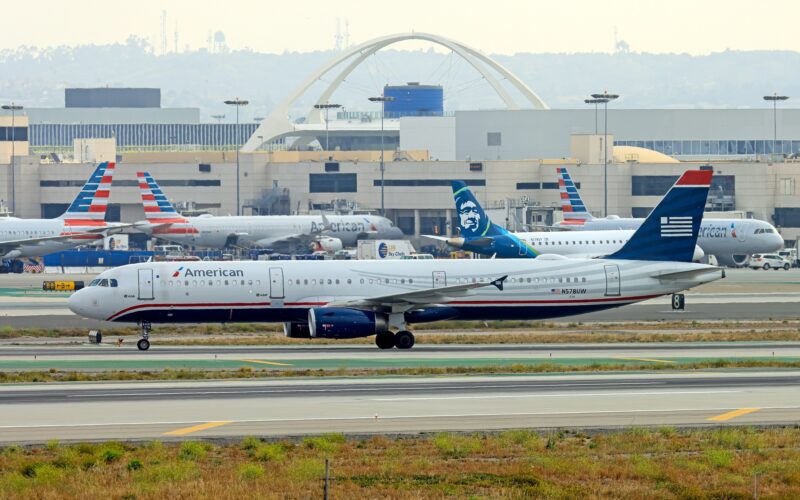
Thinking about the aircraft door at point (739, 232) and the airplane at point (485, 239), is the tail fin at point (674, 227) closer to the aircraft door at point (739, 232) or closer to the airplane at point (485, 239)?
the airplane at point (485, 239)

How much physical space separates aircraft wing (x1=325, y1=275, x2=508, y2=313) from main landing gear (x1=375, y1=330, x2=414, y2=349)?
1011mm

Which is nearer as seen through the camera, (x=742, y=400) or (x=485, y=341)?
(x=742, y=400)

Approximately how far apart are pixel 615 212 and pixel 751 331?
9814 cm

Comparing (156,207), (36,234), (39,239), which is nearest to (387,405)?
(39,239)

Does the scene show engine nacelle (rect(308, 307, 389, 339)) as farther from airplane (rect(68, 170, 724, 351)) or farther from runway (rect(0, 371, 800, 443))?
runway (rect(0, 371, 800, 443))

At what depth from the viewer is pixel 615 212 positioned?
165 metres

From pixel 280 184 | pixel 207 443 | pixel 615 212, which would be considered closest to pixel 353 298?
pixel 207 443

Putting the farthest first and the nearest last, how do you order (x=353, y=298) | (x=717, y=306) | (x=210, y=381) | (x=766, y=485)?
1. (x=717, y=306)
2. (x=353, y=298)
3. (x=210, y=381)
4. (x=766, y=485)

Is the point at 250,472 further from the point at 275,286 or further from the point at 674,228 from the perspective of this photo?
the point at 674,228

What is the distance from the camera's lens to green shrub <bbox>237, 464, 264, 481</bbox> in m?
28.8

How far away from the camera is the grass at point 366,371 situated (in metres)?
47.2

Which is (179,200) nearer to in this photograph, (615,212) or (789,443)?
(615,212)

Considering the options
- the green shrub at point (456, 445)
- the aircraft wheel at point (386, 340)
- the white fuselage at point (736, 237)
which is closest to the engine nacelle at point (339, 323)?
the aircraft wheel at point (386, 340)

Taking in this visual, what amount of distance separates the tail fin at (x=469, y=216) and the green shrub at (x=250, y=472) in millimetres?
67759
